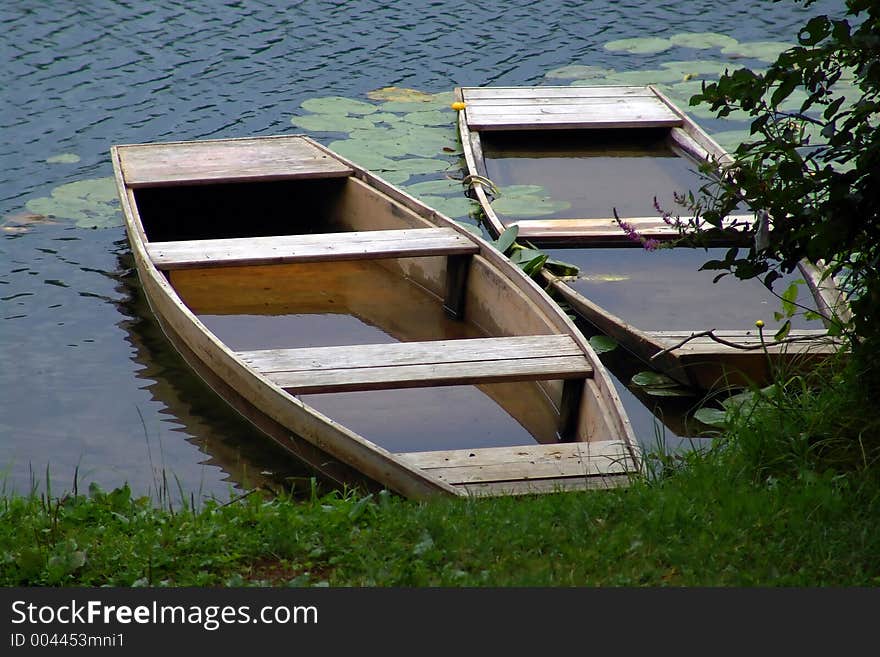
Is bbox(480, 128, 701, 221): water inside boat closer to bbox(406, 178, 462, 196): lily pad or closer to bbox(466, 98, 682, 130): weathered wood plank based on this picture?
bbox(466, 98, 682, 130): weathered wood plank

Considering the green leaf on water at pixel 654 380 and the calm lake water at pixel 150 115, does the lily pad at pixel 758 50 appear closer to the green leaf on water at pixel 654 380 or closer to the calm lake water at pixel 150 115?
the calm lake water at pixel 150 115

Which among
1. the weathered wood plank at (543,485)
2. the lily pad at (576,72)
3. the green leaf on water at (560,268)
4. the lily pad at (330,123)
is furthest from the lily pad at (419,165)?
the weathered wood plank at (543,485)

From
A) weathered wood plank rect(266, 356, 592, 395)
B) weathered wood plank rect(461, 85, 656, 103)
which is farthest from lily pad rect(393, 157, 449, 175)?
weathered wood plank rect(266, 356, 592, 395)

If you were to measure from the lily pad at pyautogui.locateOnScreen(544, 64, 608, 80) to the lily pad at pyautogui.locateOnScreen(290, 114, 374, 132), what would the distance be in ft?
7.48

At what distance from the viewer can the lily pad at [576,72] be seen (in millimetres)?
10633

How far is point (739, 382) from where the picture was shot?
533cm

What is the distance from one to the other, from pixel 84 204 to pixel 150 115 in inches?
76.4

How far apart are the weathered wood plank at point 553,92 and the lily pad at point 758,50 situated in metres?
1.91

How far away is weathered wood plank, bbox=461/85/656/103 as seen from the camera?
9422 mm

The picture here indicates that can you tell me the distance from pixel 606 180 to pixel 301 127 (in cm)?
255

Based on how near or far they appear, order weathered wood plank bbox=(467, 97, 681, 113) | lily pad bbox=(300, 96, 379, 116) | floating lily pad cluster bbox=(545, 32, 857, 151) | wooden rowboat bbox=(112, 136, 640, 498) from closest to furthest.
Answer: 1. wooden rowboat bbox=(112, 136, 640, 498)
2. weathered wood plank bbox=(467, 97, 681, 113)
3. lily pad bbox=(300, 96, 379, 116)
4. floating lily pad cluster bbox=(545, 32, 857, 151)

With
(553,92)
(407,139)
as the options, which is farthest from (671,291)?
(553,92)

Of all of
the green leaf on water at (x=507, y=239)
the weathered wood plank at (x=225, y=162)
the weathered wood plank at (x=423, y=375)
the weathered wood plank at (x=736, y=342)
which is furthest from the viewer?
the weathered wood plank at (x=225, y=162)

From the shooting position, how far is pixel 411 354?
203 inches
